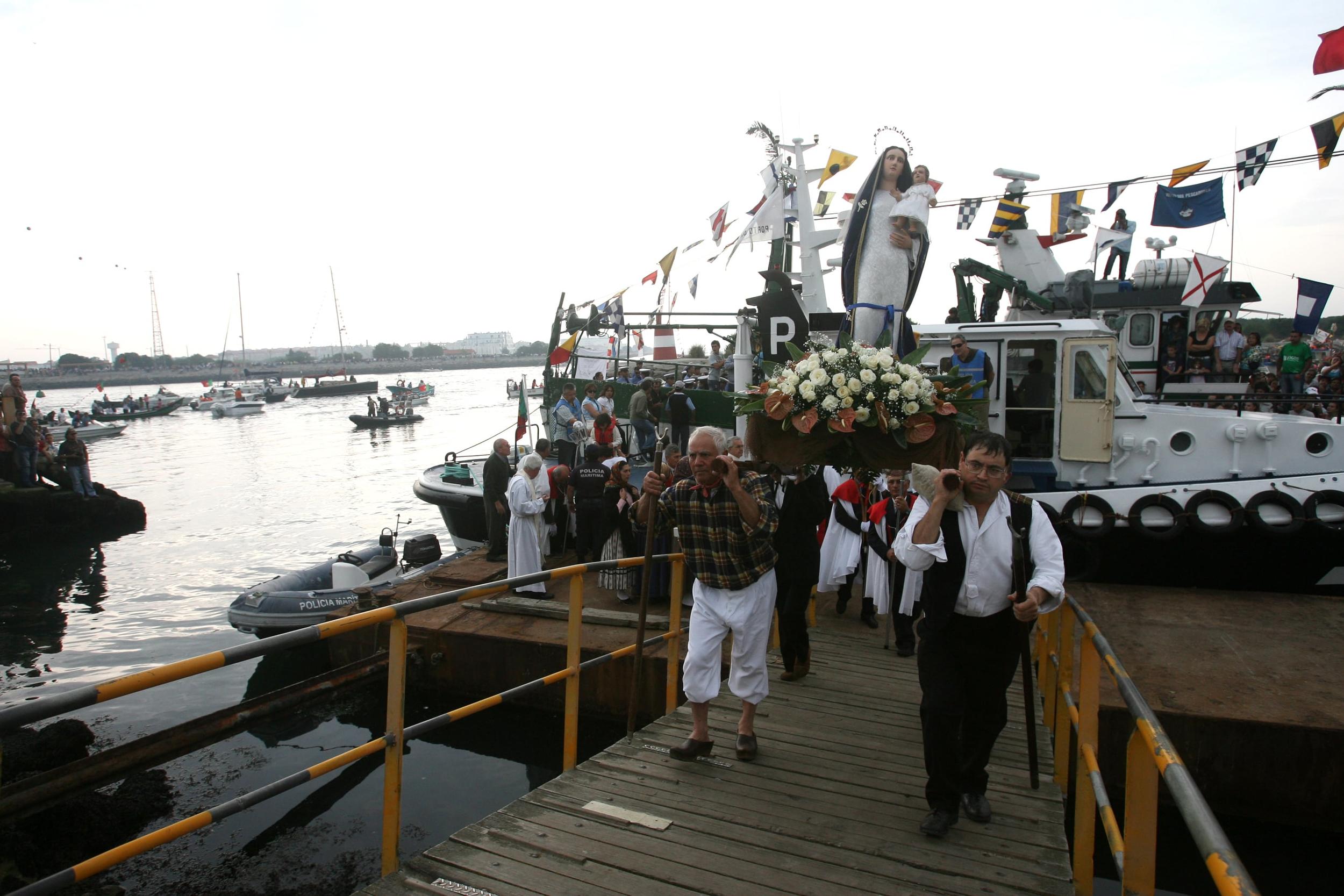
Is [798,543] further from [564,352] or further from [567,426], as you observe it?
[564,352]

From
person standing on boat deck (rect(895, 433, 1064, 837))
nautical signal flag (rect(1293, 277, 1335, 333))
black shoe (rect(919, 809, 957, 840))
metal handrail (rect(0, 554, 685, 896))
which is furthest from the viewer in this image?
nautical signal flag (rect(1293, 277, 1335, 333))

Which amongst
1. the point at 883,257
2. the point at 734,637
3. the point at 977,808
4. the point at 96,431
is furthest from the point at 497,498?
the point at 96,431

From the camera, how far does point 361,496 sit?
88.0ft

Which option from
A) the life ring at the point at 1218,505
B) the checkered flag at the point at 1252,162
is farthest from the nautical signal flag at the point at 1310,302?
the life ring at the point at 1218,505

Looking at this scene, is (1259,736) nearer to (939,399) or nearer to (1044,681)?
(1044,681)

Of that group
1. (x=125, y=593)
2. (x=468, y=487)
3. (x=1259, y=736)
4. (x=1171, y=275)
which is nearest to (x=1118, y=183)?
(x=1171, y=275)

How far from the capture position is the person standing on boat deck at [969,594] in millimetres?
3342

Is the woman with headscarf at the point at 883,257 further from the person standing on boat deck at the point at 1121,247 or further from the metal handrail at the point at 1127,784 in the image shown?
the person standing on boat deck at the point at 1121,247

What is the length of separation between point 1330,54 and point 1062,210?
518 centimetres

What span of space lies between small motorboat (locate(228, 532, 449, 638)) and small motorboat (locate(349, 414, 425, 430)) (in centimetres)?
4023

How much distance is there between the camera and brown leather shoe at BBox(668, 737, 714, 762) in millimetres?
4375

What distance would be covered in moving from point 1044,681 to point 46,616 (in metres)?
16.9

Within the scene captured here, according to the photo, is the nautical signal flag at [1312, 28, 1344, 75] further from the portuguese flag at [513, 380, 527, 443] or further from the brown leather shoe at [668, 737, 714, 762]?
the portuguese flag at [513, 380, 527, 443]

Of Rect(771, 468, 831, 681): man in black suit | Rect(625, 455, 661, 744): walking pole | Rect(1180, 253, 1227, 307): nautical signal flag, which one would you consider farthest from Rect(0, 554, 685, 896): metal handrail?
Rect(1180, 253, 1227, 307): nautical signal flag
